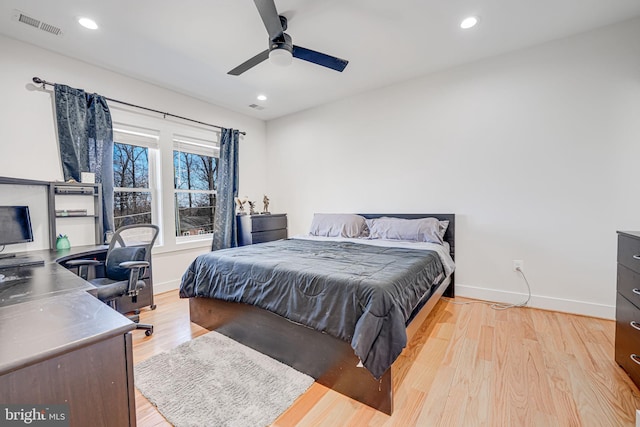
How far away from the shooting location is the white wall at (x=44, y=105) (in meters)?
2.45

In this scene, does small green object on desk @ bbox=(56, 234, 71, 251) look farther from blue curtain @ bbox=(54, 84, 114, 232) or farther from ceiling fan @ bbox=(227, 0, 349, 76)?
ceiling fan @ bbox=(227, 0, 349, 76)

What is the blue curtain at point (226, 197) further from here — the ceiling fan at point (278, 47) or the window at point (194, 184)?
the ceiling fan at point (278, 47)

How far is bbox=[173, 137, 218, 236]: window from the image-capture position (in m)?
3.84

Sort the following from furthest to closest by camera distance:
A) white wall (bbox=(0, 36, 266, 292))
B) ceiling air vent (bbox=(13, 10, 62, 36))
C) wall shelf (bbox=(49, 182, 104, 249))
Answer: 1. wall shelf (bbox=(49, 182, 104, 249))
2. white wall (bbox=(0, 36, 266, 292))
3. ceiling air vent (bbox=(13, 10, 62, 36))

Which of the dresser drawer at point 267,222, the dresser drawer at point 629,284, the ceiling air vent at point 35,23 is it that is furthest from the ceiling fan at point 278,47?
the dresser drawer at point 629,284

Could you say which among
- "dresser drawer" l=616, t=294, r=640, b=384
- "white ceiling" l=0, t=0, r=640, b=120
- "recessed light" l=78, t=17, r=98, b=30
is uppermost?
"white ceiling" l=0, t=0, r=640, b=120

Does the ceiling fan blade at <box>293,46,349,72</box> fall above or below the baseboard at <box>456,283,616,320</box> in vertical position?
above

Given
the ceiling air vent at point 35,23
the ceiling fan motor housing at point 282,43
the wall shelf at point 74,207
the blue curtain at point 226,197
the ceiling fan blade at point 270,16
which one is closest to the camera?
the ceiling fan blade at point 270,16

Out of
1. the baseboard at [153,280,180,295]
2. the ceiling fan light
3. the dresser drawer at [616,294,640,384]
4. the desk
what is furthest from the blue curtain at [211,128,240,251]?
the dresser drawer at [616,294,640,384]

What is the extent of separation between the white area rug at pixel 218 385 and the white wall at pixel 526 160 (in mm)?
2460

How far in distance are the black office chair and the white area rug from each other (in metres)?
0.55

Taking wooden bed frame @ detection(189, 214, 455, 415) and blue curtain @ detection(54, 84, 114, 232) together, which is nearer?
wooden bed frame @ detection(189, 214, 455, 415)

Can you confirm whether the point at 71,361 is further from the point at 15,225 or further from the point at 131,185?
the point at 131,185

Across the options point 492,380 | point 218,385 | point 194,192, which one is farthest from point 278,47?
point 492,380
